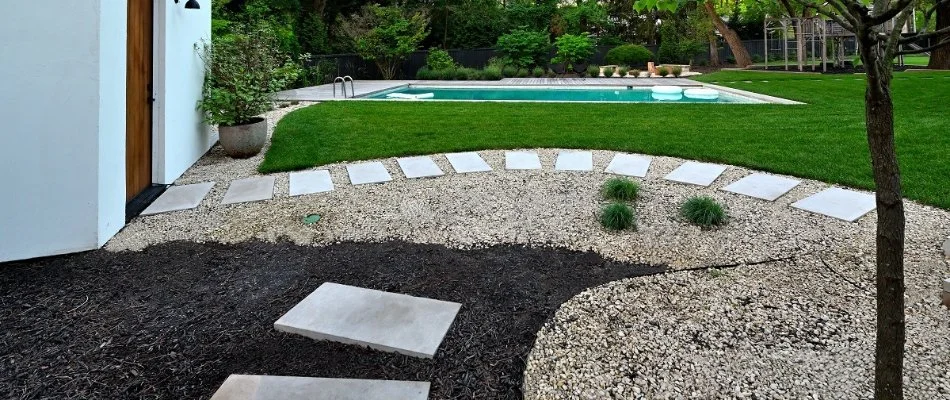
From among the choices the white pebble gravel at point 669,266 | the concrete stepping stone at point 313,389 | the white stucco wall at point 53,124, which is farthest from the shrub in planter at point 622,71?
the concrete stepping stone at point 313,389

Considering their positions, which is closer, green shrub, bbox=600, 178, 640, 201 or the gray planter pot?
green shrub, bbox=600, 178, 640, 201

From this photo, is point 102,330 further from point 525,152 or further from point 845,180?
point 845,180

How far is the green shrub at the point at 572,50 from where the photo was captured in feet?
65.1

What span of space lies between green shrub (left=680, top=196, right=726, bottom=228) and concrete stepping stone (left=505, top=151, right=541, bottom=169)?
1.67m

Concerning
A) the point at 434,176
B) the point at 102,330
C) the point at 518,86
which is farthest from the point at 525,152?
the point at 518,86

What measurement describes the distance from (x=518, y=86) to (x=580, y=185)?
1158 cm

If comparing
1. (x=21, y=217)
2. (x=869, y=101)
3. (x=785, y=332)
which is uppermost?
(x=869, y=101)

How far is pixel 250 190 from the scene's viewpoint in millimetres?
4625

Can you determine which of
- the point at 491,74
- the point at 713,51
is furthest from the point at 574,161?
the point at 713,51

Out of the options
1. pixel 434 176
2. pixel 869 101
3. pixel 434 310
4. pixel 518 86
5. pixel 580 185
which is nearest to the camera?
pixel 869 101

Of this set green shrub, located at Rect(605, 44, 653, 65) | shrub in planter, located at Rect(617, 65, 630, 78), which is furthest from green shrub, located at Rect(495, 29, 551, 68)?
shrub in planter, located at Rect(617, 65, 630, 78)

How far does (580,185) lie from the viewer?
4535 mm

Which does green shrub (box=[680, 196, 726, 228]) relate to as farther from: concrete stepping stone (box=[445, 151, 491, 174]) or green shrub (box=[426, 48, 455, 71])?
green shrub (box=[426, 48, 455, 71])

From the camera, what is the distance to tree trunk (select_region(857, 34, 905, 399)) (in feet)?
4.22
